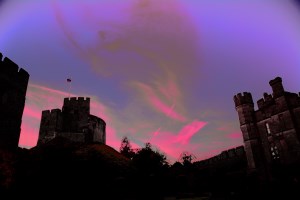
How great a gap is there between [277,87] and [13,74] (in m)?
27.6

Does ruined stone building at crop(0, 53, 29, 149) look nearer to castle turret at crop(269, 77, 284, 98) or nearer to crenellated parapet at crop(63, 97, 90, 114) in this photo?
crenellated parapet at crop(63, 97, 90, 114)

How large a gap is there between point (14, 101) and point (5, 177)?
10.8 m

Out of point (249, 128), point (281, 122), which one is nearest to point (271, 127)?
point (281, 122)

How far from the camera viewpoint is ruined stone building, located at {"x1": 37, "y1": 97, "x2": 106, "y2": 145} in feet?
113

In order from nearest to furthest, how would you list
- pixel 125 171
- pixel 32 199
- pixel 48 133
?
pixel 32 199, pixel 125 171, pixel 48 133

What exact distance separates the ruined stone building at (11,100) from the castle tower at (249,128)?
2507 cm

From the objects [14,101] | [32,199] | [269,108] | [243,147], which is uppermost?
[269,108]

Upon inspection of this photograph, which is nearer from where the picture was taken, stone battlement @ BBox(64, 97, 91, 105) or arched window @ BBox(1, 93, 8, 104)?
arched window @ BBox(1, 93, 8, 104)

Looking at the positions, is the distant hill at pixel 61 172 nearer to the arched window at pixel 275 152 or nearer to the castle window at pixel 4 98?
the castle window at pixel 4 98

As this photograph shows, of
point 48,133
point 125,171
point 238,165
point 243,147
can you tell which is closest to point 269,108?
point 243,147

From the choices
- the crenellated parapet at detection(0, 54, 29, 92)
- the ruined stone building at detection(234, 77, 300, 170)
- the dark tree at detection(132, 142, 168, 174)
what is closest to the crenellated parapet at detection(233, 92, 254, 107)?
the ruined stone building at detection(234, 77, 300, 170)

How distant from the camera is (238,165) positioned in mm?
29969

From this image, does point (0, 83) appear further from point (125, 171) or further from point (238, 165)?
point (238, 165)

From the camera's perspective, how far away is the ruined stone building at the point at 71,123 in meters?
34.6
